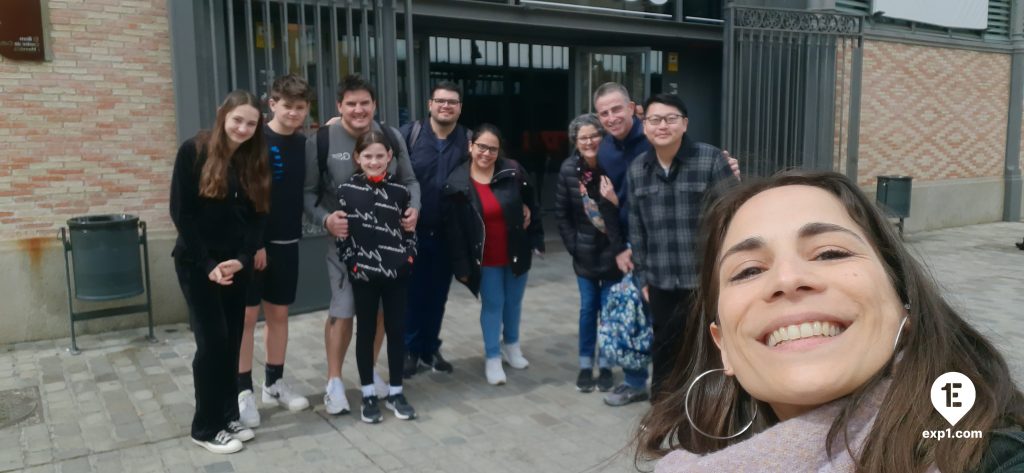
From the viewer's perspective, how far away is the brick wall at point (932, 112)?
12.5 m

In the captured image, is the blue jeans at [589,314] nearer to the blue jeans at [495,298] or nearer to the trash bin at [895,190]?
the blue jeans at [495,298]

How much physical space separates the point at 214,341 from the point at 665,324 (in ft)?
7.66

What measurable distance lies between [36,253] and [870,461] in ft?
22.8

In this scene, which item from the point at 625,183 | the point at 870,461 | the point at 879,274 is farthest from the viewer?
the point at 625,183

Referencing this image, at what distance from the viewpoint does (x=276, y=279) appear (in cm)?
473

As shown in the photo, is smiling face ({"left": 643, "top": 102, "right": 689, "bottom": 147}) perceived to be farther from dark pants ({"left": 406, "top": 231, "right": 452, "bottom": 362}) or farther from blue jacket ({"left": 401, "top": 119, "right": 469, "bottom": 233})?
dark pants ({"left": 406, "top": 231, "right": 452, "bottom": 362})

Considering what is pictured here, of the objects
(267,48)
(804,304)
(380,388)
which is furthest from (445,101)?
(804,304)

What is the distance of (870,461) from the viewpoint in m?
1.22

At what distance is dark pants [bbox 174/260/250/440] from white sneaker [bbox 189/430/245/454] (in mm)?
25

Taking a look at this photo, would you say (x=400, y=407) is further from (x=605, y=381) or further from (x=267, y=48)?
(x=267, y=48)

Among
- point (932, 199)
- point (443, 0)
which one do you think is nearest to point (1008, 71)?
point (932, 199)

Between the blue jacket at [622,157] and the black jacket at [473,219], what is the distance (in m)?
0.70

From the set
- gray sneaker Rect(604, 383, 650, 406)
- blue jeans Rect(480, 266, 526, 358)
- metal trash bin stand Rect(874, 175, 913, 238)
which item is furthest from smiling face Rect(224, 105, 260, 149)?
metal trash bin stand Rect(874, 175, 913, 238)

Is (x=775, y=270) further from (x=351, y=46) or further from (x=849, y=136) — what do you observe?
(x=849, y=136)
